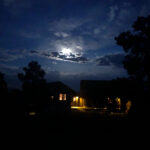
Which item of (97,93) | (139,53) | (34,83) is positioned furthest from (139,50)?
(97,93)

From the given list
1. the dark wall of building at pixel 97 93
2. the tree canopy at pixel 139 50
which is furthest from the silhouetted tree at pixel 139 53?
the dark wall of building at pixel 97 93

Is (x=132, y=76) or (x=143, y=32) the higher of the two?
(x=143, y=32)

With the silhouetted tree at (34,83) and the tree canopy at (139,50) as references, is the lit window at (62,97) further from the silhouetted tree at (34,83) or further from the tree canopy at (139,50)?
the tree canopy at (139,50)

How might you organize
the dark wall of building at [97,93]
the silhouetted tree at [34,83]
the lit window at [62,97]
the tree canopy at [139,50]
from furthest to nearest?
the dark wall of building at [97,93], the lit window at [62,97], the silhouetted tree at [34,83], the tree canopy at [139,50]

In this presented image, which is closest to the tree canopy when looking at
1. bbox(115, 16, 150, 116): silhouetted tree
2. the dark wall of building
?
bbox(115, 16, 150, 116): silhouetted tree

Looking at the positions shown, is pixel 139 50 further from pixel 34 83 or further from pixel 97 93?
pixel 97 93

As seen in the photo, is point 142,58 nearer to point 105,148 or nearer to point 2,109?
point 105,148

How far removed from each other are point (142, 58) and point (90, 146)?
9947 mm

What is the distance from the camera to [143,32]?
13.6 meters

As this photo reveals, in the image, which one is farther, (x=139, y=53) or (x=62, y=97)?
(x=62, y=97)

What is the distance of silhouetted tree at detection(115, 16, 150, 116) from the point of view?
526 inches

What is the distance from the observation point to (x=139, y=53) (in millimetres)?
13930

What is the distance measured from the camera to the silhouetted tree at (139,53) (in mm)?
13352

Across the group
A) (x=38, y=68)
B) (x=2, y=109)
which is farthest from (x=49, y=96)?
(x=2, y=109)
